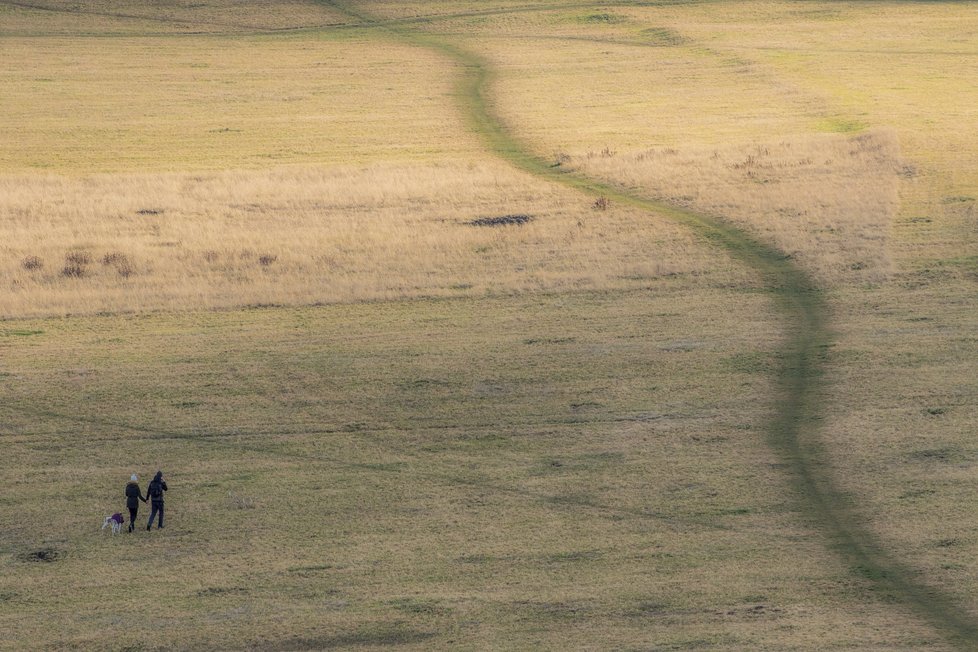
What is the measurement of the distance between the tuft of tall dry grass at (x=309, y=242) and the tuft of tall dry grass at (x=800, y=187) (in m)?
3.83

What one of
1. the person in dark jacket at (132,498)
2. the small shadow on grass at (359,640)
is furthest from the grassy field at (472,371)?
the person in dark jacket at (132,498)

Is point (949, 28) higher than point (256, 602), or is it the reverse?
point (949, 28)

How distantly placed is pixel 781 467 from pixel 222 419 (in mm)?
14268

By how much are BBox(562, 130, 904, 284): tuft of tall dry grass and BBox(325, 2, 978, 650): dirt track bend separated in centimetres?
113

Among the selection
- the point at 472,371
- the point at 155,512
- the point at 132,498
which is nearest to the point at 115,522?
the point at 132,498

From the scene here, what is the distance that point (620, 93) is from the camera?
86000 millimetres

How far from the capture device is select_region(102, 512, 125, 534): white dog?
28844 mm

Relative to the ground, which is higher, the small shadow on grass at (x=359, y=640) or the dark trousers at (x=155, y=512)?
the dark trousers at (x=155, y=512)

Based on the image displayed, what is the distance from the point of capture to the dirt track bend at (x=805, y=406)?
1040 inches

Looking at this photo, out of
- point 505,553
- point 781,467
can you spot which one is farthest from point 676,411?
point 505,553

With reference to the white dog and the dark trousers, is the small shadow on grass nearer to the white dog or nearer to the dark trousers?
the dark trousers

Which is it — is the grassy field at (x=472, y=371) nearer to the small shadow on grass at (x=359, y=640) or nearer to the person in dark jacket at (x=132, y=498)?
the small shadow on grass at (x=359, y=640)

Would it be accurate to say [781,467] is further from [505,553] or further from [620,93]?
[620,93]

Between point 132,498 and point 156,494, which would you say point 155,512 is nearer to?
point 156,494
